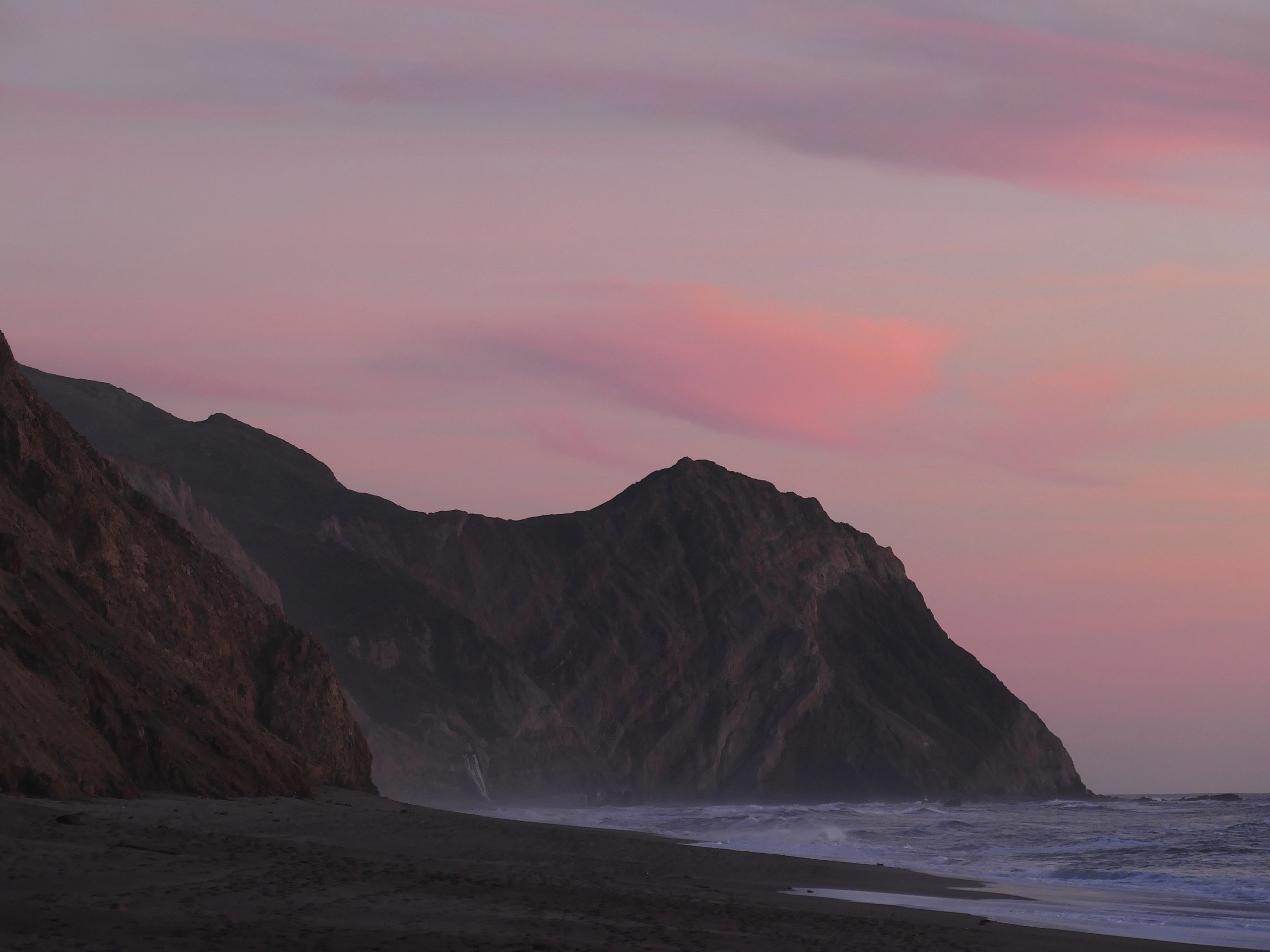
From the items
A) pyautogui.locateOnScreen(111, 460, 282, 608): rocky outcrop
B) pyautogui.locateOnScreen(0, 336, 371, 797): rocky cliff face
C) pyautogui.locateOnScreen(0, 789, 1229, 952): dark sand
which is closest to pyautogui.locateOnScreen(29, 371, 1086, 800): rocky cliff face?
pyautogui.locateOnScreen(111, 460, 282, 608): rocky outcrop

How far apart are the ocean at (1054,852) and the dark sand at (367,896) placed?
3232mm

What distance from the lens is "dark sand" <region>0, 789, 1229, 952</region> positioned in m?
12.3

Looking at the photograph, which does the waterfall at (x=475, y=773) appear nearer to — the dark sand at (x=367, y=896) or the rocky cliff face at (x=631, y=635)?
the rocky cliff face at (x=631, y=635)

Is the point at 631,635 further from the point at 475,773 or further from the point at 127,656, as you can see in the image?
the point at 127,656

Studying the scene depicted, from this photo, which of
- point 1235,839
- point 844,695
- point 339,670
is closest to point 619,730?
point 844,695

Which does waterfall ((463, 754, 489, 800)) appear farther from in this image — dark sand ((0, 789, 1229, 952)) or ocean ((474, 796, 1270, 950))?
dark sand ((0, 789, 1229, 952))

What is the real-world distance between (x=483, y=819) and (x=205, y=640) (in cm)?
1055

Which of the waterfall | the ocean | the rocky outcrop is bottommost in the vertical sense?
the waterfall

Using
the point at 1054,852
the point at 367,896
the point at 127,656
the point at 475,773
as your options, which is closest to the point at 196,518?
the point at 475,773

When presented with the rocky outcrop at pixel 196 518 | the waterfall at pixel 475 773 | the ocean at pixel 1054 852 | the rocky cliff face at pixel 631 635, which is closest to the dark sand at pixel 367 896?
the ocean at pixel 1054 852

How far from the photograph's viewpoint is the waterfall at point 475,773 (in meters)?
83.4

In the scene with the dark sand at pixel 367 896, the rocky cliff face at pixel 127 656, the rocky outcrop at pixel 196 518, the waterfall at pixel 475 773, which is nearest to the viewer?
the dark sand at pixel 367 896

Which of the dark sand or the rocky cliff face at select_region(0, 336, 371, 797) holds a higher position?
the rocky cliff face at select_region(0, 336, 371, 797)

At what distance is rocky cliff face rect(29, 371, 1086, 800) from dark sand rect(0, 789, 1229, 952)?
2290 inches
